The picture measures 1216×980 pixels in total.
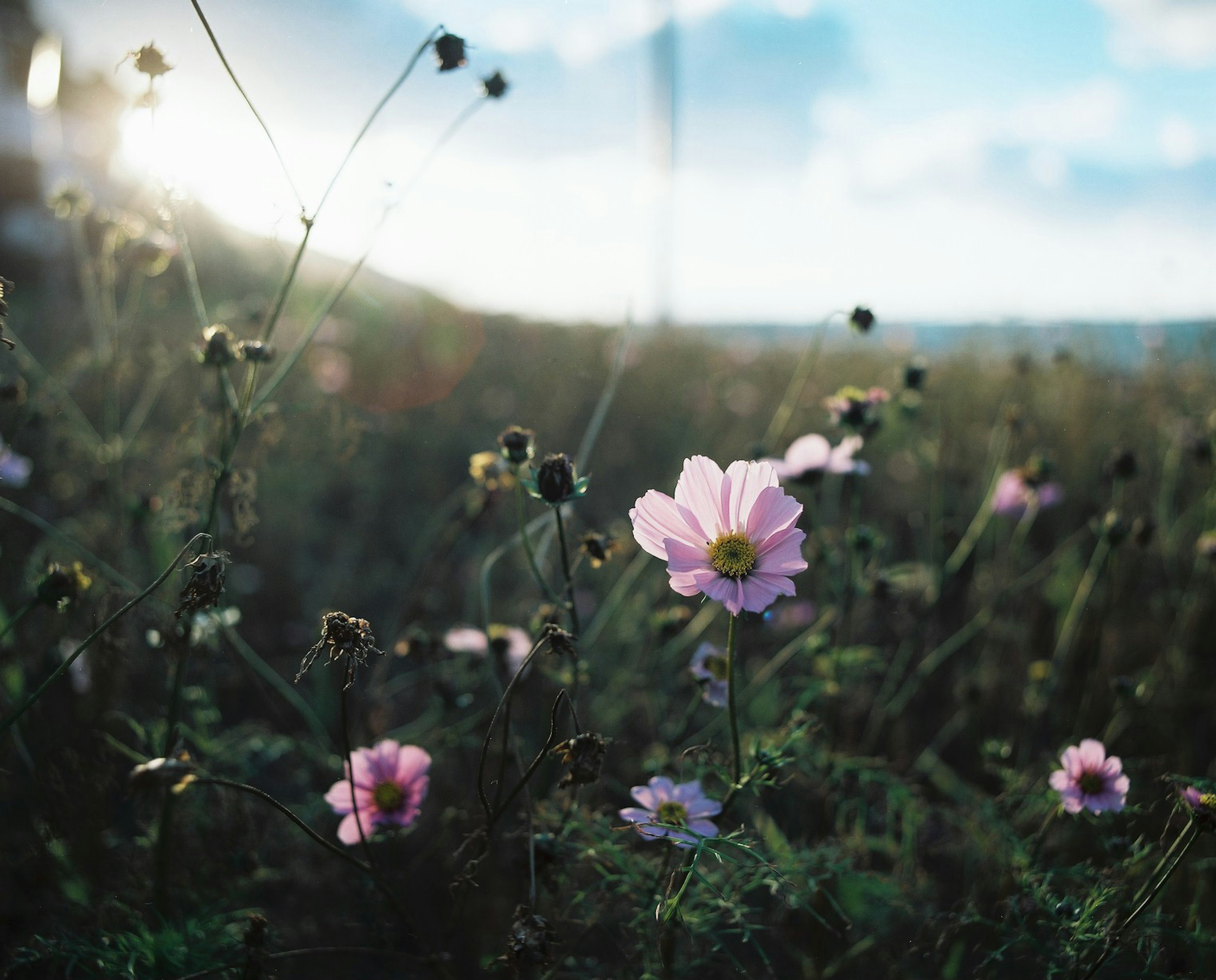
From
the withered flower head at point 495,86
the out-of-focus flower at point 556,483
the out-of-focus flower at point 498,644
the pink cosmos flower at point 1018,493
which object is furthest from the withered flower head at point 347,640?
the pink cosmos flower at point 1018,493

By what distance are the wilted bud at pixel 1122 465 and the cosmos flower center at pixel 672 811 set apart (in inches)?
46.2

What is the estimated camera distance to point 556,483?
928 millimetres

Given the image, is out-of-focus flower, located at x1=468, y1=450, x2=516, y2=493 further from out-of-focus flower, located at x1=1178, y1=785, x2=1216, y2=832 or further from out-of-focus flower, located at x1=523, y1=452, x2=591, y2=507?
out-of-focus flower, located at x1=1178, y1=785, x2=1216, y2=832

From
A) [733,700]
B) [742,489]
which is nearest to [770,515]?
[742,489]

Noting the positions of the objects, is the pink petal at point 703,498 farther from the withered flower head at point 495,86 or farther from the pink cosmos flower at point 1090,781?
the withered flower head at point 495,86

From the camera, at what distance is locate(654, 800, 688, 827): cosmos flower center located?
955 millimetres

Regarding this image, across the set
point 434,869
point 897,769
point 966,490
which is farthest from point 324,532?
point 966,490

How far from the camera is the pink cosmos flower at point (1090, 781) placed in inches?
40.4

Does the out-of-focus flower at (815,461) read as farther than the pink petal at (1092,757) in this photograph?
Yes

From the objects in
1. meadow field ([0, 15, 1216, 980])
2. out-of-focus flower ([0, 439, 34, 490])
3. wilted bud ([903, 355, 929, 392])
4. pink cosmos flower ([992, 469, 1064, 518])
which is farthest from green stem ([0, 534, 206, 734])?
pink cosmos flower ([992, 469, 1064, 518])

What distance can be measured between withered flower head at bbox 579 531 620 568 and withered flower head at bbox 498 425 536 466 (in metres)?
0.13

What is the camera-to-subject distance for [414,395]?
362 centimetres

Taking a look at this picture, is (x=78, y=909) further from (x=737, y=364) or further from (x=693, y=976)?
(x=737, y=364)

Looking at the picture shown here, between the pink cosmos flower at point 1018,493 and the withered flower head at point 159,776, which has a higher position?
the pink cosmos flower at point 1018,493
